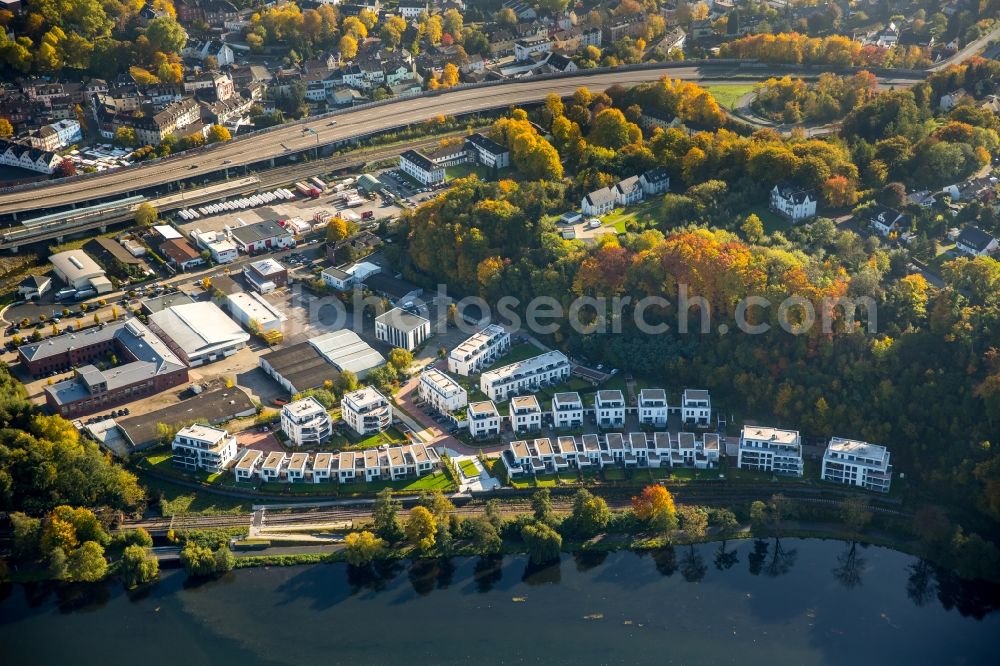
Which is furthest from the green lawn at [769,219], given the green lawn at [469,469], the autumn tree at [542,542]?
the autumn tree at [542,542]

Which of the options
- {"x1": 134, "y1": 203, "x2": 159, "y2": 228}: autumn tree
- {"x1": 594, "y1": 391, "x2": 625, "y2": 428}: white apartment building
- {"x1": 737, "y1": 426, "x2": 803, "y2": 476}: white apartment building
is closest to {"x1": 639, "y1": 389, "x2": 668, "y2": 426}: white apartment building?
{"x1": 594, "y1": 391, "x2": 625, "y2": 428}: white apartment building

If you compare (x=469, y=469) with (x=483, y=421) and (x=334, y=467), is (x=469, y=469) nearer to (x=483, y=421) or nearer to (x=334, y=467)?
(x=483, y=421)

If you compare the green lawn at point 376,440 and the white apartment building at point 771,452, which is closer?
the white apartment building at point 771,452

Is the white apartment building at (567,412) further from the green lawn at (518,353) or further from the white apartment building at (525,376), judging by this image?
the green lawn at (518,353)

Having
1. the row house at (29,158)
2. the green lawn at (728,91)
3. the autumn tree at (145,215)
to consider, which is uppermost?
the row house at (29,158)

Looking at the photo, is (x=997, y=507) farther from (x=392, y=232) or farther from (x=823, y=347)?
(x=392, y=232)

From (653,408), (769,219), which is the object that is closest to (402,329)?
(653,408)
